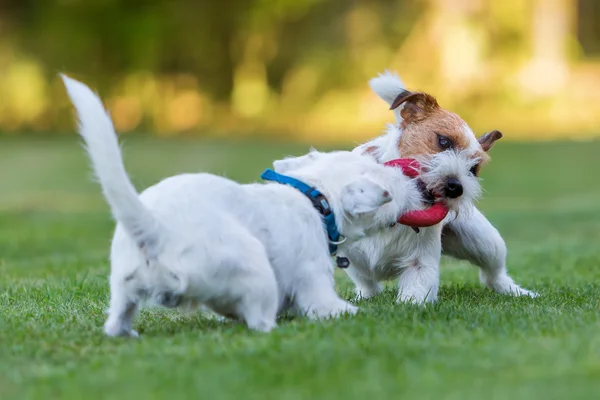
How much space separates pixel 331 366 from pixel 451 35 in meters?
24.0

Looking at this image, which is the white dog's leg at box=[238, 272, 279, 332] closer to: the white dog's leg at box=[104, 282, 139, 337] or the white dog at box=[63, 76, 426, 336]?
the white dog at box=[63, 76, 426, 336]

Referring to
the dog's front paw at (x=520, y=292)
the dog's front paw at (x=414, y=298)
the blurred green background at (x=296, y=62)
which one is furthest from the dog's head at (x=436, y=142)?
the blurred green background at (x=296, y=62)

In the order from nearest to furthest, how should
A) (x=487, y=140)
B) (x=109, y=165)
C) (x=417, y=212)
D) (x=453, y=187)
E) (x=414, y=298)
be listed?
(x=109, y=165) → (x=417, y=212) → (x=453, y=187) → (x=414, y=298) → (x=487, y=140)

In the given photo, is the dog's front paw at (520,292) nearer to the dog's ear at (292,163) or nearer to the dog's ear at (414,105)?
the dog's ear at (414,105)

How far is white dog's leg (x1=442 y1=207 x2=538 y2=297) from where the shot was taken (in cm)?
624

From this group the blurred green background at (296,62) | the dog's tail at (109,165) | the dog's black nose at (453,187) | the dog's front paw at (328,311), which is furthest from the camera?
the blurred green background at (296,62)

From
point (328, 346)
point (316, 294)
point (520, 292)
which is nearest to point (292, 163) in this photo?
point (316, 294)

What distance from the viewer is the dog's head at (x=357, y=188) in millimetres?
4855

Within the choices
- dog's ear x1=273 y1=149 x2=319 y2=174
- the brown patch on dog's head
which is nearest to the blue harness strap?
dog's ear x1=273 y1=149 x2=319 y2=174

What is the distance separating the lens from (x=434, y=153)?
5641 mm

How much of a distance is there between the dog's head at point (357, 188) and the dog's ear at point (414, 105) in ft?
2.51

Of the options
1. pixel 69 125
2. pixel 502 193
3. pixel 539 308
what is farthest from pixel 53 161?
pixel 539 308

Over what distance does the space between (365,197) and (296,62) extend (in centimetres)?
2624

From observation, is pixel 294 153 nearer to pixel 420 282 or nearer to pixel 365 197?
pixel 420 282
